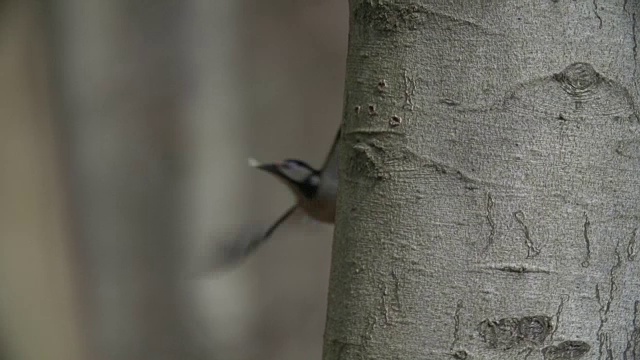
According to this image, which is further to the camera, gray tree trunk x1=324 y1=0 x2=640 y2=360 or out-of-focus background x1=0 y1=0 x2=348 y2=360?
out-of-focus background x1=0 y1=0 x2=348 y2=360

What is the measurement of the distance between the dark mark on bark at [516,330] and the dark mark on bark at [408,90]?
10 centimetres

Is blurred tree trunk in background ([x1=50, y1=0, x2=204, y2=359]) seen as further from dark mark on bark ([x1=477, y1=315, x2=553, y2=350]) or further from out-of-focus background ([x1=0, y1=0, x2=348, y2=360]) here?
dark mark on bark ([x1=477, y1=315, x2=553, y2=350])

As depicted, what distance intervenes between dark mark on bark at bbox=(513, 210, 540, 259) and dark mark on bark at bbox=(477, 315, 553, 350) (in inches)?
1.0

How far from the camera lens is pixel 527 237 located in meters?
0.30

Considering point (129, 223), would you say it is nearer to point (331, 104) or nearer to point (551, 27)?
point (331, 104)

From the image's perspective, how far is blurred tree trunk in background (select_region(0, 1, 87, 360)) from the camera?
1630mm

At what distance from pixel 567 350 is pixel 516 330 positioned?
3 centimetres

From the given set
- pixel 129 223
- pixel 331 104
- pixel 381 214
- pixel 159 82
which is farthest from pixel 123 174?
pixel 381 214

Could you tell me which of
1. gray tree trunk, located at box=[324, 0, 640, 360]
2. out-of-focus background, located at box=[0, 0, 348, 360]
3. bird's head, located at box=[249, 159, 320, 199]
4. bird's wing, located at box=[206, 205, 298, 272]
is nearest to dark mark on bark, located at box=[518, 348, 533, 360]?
gray tree trunk, located at box=[324, 0, 640, 360]

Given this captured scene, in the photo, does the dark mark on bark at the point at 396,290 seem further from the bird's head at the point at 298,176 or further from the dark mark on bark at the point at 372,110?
the bird's head at the point at 298,176

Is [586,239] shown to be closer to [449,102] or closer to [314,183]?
[449,102]

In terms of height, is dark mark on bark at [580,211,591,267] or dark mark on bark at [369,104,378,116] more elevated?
dark mark on bark at [369,104,378,116]

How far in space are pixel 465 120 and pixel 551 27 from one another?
52mm

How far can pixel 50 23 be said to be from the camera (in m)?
1.61
